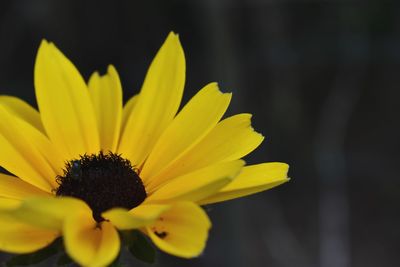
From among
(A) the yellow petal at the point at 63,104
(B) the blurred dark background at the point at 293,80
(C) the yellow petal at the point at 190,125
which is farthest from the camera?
(B) the blurred dark background at the point at 293,80

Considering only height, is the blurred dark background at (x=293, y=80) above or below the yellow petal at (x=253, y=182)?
below

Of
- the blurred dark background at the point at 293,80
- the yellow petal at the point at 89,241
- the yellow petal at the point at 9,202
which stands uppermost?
the yellow petal at the point at 89,241

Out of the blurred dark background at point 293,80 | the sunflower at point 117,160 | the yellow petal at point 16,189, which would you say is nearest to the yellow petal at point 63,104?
the sunflower at point 117,160

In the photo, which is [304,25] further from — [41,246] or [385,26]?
[41,246]

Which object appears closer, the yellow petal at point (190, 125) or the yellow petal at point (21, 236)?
the yellow petal at point (21, 236)

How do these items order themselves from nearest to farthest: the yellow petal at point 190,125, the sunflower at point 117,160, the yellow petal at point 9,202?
1. the sunflower at point 117,160
2. the yellow petal at point 9,202
3. the yellow petal at point 190,125

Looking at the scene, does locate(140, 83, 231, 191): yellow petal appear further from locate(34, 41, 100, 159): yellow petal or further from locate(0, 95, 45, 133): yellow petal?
locate(0, 95, 45, 133): yellow petal

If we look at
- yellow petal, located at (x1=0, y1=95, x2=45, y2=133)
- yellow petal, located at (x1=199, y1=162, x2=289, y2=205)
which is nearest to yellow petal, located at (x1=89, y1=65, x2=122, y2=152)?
yellow petal, located at (x1=0, y1=95, x2=45, y2=133)

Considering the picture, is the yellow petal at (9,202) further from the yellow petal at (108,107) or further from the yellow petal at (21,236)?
the yellow petal at (108,107)

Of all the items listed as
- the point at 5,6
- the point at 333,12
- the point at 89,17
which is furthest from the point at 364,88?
the point at 5,6
